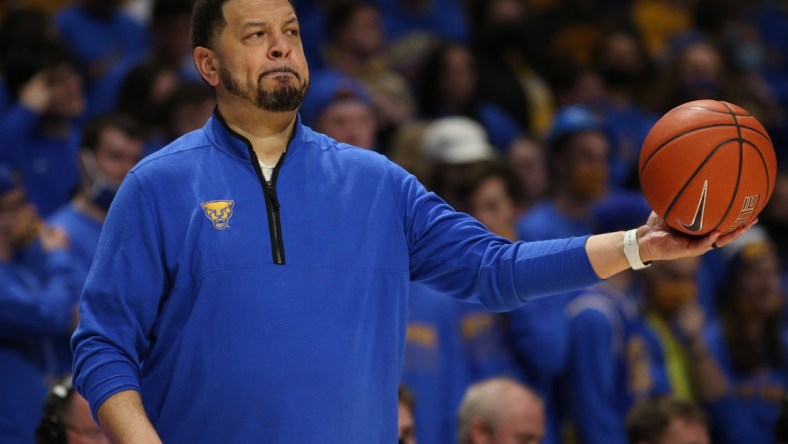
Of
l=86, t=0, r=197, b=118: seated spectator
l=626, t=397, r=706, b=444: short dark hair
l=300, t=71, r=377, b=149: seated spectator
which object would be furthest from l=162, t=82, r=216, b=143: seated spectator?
l=626, t=397, r=706, b=444: short dark hair

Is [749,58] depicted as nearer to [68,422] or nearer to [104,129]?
[104,129]

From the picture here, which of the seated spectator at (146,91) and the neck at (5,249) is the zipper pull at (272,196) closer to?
the neck at (5,249)

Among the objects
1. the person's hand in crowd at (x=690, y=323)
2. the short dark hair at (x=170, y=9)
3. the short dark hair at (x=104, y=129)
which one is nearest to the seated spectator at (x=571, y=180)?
the person's hand in crowd at (x=690, y=323)

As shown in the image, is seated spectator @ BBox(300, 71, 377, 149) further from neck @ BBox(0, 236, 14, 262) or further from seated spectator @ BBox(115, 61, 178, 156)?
neck @ BBox(0, 236, 14, 262)

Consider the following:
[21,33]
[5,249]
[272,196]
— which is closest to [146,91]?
[21,33]

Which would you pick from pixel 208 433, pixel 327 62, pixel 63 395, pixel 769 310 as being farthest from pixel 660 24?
pixel 208 433

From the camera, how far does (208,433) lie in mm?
3094

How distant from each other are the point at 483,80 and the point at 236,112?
20.4 ft

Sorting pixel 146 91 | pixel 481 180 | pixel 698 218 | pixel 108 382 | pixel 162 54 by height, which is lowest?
pixel 108 382

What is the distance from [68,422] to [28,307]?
1.15 m

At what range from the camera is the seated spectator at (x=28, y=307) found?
5.30m

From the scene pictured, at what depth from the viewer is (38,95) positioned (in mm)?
7016

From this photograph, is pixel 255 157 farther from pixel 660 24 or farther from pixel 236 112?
pixel 660 24

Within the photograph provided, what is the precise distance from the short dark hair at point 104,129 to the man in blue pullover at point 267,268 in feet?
9.40
